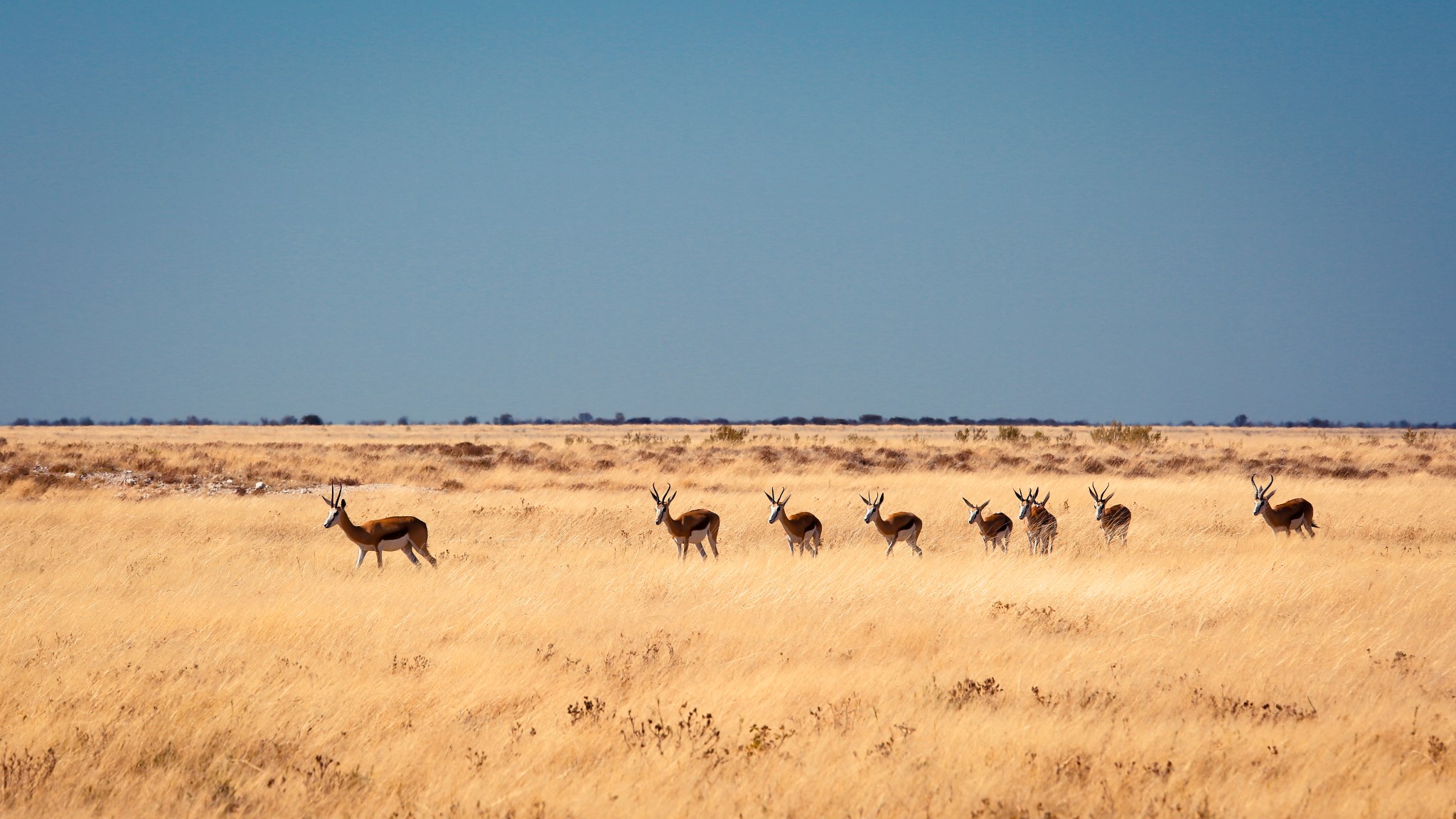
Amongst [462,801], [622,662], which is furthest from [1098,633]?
[462,801]

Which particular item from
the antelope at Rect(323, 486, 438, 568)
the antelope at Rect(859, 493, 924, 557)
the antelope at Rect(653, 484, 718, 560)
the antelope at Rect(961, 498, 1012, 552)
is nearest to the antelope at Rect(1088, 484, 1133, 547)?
the antelope at Rect(961, 498, 1012, 552)

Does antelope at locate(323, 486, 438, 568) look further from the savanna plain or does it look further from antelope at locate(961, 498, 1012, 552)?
antelope at locate(961, 498, 1012, 552)

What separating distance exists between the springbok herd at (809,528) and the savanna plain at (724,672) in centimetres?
37

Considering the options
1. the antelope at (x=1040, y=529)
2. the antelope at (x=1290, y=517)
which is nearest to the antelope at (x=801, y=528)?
the antelope at (x=1040, y=529)

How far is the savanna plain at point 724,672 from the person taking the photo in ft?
20.2

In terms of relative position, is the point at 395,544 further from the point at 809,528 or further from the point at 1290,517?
the point at 1290,517

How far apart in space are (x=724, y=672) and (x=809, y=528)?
8.09m

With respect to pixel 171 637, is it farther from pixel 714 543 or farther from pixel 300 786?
pixel 714 543

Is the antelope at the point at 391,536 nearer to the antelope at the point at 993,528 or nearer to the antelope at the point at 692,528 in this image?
the antelope at the point at 692,528

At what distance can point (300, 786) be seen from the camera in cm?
622

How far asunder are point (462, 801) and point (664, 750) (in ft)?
4.37

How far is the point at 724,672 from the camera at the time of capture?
349 inches

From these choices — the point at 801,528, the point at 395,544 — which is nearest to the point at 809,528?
the point at 801,528

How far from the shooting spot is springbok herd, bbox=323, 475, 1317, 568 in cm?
1505
